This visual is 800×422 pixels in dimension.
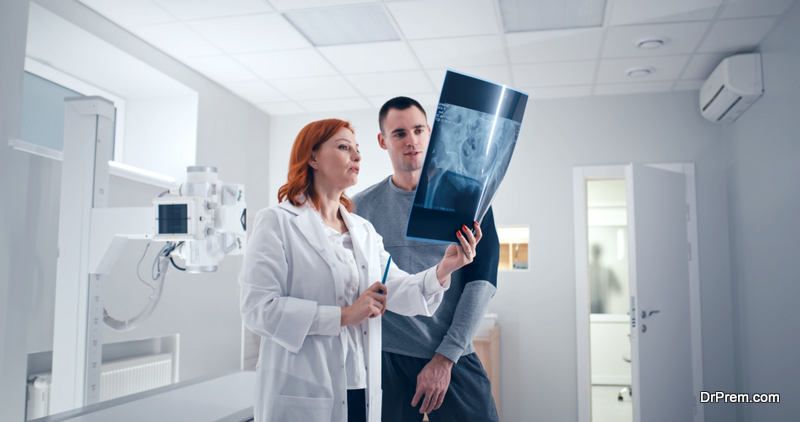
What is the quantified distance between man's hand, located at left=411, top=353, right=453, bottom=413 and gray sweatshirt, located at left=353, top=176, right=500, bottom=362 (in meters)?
0.03

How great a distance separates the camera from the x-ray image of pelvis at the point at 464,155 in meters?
1.04

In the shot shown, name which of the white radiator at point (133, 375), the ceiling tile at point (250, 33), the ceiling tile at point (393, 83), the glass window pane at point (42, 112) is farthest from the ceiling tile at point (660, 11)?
the white radiator at point (133, 375)

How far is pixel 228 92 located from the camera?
423cm

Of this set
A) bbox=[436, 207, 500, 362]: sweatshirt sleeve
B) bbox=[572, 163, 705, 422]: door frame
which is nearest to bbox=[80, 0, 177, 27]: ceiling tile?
bbox=[436, 207, 500, 362]: sweatshirt sleeve

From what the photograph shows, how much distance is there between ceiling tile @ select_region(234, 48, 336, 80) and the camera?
138 inches

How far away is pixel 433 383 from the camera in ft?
4.43

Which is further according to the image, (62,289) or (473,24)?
(473,24)

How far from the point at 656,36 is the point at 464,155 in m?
2.72

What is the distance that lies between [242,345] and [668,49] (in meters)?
3.74

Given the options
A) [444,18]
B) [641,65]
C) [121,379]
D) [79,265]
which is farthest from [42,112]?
[641,65]

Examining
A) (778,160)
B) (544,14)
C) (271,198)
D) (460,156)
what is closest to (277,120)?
(271,198)

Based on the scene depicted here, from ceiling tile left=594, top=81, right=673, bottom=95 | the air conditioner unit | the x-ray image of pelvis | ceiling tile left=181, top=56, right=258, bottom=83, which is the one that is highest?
ceiling tile left=181, top=56, right=258, bottom=83

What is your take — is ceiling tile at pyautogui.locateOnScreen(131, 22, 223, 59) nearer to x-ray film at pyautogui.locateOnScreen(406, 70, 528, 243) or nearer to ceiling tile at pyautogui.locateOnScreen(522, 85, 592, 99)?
ceiling tile at pyautogui.locateOnScreen(522, 85, 592, 99)

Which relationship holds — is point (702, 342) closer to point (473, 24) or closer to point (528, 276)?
point (528, 276)
